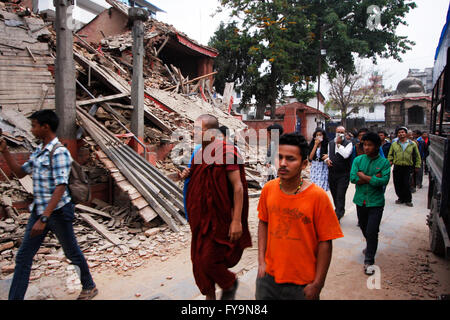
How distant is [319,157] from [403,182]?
266 centimetres

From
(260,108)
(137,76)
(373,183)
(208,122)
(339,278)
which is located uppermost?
(260,108)

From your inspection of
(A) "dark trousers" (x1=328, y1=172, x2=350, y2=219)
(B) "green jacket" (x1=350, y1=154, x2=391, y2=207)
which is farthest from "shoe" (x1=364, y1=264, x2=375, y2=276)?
(A) "dark trousers" (x1=328, y1=172, x2=350, y2=219)

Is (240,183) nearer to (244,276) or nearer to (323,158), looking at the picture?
(244,276)

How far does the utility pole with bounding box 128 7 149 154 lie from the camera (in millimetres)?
6941

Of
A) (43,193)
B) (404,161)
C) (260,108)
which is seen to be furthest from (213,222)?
(260,108)

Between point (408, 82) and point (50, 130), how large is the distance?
127ft

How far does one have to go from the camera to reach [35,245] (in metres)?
2.78

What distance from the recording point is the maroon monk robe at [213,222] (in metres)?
2.55

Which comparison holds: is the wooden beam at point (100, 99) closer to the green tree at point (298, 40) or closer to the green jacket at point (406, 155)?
the green jacket at point (406, 155)

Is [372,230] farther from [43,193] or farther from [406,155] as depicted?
[406,155]

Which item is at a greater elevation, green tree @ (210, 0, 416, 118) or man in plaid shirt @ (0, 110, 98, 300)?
green tree @ (210, 0, 416, 118)

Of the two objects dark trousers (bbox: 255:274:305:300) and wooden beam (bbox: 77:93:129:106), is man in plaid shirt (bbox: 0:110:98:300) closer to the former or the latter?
dark trousers (bbox: 255:274:305:300)

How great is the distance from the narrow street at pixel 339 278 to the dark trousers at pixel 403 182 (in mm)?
2131

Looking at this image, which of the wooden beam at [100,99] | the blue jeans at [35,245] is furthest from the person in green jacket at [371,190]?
the wooden beam at [100,99]
